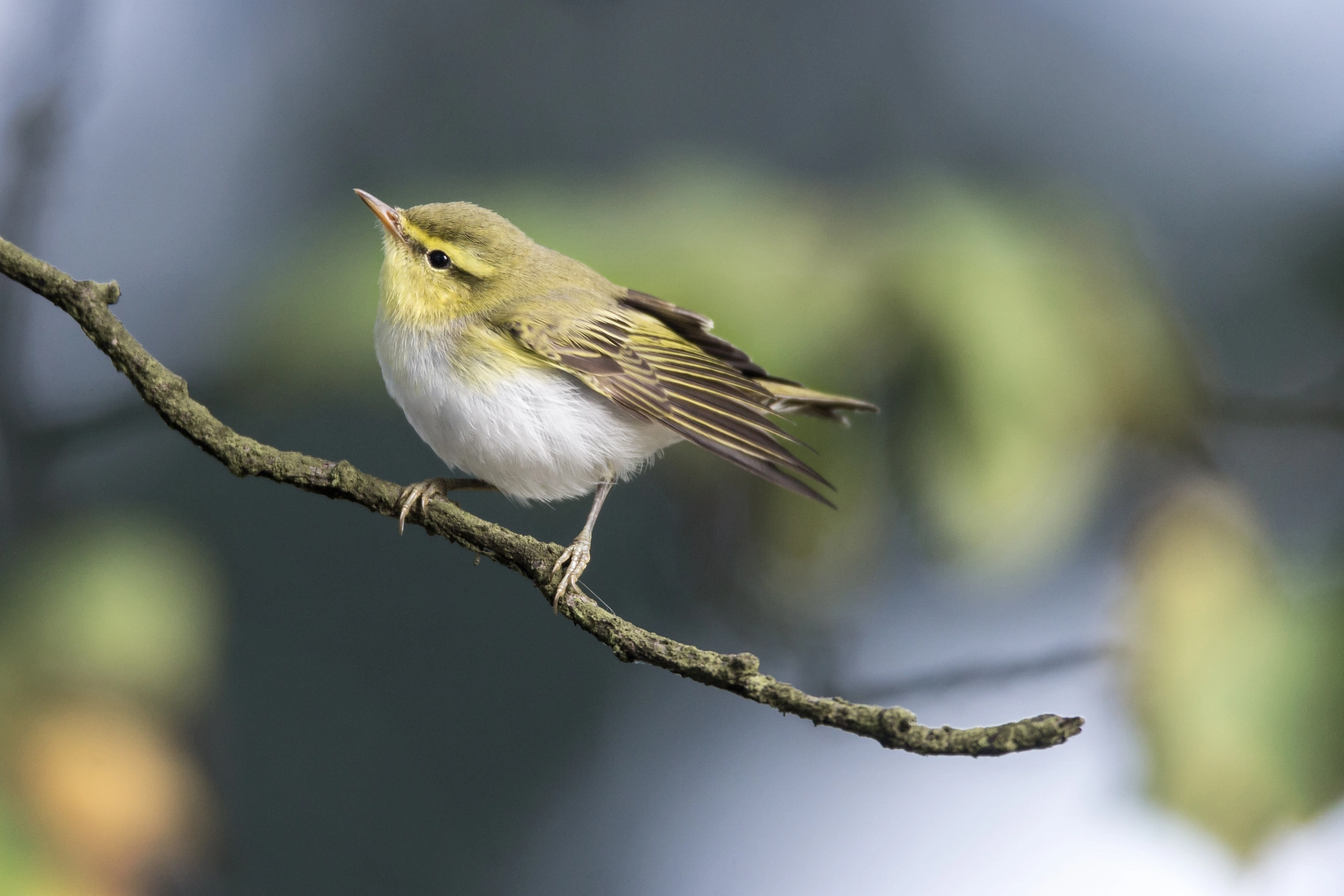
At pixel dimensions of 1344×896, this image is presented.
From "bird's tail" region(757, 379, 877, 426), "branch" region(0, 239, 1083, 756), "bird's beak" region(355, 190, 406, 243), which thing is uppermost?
"bird's tail" region(757, 379, 877, 426)

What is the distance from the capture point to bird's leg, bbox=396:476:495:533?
645 mm

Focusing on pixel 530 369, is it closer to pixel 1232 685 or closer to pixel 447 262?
pixel 447 262

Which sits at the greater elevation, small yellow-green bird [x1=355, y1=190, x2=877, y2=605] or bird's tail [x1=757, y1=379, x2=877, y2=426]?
bird's tail [x1=757, y1=379, x2=877, y2=426]

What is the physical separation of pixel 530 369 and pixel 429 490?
0.52ft

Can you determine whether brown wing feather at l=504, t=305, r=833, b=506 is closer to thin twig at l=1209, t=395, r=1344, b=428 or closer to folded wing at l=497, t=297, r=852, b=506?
folded wing at l=497, t=297, r=852, b=506

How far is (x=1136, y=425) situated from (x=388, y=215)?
110 cm

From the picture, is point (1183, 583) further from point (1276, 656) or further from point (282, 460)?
point (282, 460)

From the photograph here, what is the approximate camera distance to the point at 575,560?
71 cm

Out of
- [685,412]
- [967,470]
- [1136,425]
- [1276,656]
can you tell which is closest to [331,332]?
[685,412]

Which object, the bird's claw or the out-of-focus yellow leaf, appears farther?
the out-of-focus yellow leaf

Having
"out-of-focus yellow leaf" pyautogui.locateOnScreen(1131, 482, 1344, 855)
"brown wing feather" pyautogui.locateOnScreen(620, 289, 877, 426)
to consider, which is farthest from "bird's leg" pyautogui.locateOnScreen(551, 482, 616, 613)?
"out-of-focus yellow leaf" pyautogui.locateOnScreen(1131, 482, 1344, 855)

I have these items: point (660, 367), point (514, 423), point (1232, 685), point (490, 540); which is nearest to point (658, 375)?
point (660, 367)

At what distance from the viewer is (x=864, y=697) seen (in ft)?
4.48

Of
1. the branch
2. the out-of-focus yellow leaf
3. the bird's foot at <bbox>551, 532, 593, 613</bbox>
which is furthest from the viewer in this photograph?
the out-of-focus yellow leaf
